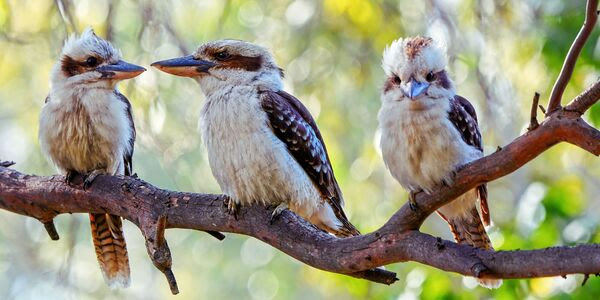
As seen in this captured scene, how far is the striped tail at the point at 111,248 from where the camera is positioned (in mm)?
4488

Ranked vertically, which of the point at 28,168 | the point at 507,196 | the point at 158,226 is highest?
the point at 507,196

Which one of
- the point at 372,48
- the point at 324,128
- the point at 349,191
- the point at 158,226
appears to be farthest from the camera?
the point at 349,191

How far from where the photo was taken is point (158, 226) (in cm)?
343

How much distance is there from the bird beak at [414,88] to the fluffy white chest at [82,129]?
1528mm

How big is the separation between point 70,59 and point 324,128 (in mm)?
2761

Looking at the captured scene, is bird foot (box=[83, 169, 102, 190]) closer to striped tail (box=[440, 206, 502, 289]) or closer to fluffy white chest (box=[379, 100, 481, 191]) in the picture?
fluffy white chest (box=[379, 100, 481, 191])

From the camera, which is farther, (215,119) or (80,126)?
(80,126)

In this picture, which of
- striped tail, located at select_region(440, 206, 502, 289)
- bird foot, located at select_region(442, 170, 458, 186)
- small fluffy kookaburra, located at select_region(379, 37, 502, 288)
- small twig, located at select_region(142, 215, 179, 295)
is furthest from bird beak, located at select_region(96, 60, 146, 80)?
bird foot, located at select_region(442, 170, 458, 186)

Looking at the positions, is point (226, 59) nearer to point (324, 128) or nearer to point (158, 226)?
point (158, 226)

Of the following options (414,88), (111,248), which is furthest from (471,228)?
(111,248)

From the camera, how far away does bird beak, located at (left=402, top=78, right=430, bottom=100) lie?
3316mm

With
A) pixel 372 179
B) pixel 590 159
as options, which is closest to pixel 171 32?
pixel 372 179

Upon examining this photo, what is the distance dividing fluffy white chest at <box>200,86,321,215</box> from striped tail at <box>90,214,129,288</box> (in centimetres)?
90

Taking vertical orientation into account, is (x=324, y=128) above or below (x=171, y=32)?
above
